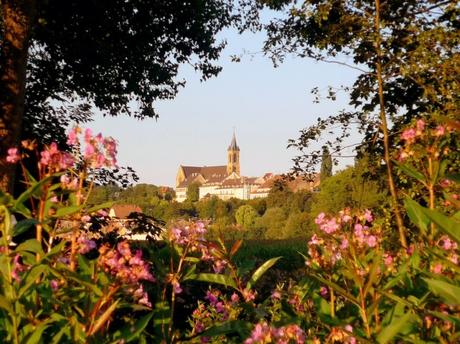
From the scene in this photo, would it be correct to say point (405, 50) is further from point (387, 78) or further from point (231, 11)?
point (231, 11)

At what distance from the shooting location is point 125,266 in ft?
7.68

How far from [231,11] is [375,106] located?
4119 millimetres

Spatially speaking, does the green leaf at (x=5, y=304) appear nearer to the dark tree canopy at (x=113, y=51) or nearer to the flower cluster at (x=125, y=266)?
the flower cluster at (x=125, y=266)

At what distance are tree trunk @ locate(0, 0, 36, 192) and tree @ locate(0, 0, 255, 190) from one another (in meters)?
1.67

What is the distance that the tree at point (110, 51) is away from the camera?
1225cm

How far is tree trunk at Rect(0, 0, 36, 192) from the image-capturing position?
368 inches

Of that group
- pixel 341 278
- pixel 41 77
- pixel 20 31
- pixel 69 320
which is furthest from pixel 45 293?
pixel 41 77

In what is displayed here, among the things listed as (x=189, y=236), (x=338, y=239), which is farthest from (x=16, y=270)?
(x=338, y=239)

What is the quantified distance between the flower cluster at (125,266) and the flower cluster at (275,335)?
444 mm

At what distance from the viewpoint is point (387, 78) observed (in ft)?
36.4

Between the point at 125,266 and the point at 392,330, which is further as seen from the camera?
the point at 125,266

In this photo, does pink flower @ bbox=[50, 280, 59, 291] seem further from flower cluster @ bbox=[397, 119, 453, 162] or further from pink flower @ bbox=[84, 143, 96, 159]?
flower cluster @ bbox=[397, 119, 453, 162]

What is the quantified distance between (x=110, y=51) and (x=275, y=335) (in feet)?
36.5

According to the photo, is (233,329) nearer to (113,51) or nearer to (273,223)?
(113,51)
